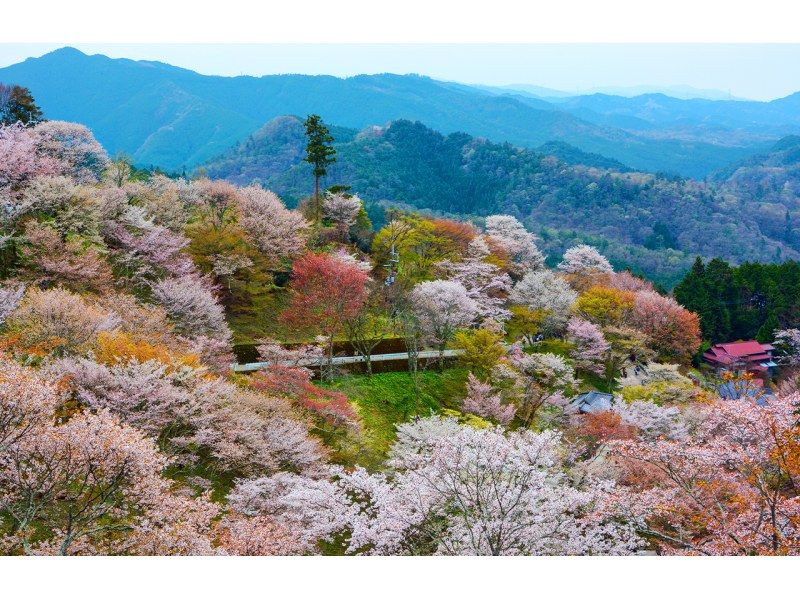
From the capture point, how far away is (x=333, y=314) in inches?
973

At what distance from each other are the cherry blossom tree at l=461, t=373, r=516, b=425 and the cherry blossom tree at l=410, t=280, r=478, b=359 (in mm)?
3316

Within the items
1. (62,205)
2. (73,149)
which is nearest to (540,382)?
(62,205)

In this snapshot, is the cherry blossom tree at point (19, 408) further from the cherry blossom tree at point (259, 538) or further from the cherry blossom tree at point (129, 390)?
the cherry blossom tree at point (259, 538)

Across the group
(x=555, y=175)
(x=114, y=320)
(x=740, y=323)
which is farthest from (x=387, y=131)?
(x=114, y=320)

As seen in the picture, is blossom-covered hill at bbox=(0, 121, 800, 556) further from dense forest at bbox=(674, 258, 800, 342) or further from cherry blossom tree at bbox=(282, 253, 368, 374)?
dense forest at bbox=(674, 258, 800, 342)

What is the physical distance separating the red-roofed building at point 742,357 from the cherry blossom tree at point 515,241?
13.0 meters

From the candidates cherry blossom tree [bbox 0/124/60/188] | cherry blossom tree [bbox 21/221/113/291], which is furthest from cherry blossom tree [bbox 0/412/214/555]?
cherry blossom tree [bbox 0/124/60/188]

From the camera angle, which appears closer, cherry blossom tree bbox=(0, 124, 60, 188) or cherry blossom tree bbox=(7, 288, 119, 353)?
cherry blossom tree bbox=(7, 288, 119, 353)

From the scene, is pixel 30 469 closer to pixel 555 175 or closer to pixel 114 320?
pixel 114 320

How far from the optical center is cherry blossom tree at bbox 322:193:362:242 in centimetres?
3594

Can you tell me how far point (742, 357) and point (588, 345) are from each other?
13.5 meters

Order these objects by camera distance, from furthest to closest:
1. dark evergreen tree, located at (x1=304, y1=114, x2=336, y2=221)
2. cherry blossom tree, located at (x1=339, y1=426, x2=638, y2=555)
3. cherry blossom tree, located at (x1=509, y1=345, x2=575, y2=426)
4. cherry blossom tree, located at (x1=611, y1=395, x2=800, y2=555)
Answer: dark evergreen tree, located at (x1=304, y1=114, x2=336, y2=221)
cherry blossom tree, located at (x1=509, y1=345, x2=575, y2=426)
cherry blossom tree, located at (x1=339, y1=426, x2=638, y2=555)
cherry blossom tree, located at (x1=611, y1=395, x2=800, y2=555)

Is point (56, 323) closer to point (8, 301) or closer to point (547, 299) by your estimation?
point (8, 301)

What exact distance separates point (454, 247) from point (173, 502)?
27.7 meters
